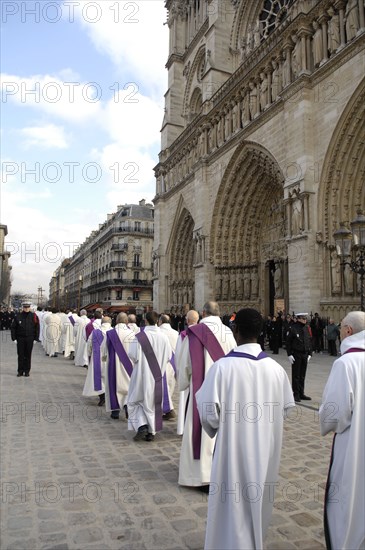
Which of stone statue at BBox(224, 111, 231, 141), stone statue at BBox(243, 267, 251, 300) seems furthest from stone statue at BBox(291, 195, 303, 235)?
stone statue at BBox(224, 111, 231, 141)

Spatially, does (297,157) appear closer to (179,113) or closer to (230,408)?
(230,408)

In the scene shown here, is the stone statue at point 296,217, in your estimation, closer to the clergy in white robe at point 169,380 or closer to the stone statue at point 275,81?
the stone statue at point 275,81

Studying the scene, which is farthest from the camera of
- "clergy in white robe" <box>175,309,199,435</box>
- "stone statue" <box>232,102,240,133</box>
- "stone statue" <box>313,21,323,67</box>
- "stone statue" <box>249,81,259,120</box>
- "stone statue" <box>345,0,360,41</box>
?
"stone statue" <box>232,102,240,133</box>

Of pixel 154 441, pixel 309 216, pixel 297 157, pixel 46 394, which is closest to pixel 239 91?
pixel 297 157

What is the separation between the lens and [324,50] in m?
15.4

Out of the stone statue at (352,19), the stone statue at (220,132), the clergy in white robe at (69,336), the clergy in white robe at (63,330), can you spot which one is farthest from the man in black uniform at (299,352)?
the stone statue at (220,132)

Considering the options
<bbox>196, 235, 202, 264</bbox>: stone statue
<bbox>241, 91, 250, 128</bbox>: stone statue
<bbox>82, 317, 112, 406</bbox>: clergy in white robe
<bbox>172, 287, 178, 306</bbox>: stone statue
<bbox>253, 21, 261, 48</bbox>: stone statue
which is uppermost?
<bbox>253, 21, 261, 48</bbox>: stone statue

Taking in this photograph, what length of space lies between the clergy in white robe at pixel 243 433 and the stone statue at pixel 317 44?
16.1m

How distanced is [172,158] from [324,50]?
640 inches

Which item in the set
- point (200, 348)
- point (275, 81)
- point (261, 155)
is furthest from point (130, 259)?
point (200, 348)

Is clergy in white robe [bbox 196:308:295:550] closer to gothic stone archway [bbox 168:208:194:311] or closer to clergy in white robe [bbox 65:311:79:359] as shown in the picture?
clergy in white robe [bbox 65:311:79:359]

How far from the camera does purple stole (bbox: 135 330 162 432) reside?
550 cm

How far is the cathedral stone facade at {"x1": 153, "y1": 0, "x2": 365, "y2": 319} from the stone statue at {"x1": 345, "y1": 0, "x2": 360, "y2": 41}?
4 centimetres

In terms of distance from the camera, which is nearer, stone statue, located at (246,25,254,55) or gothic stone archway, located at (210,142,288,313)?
gothic stone archway, located at (210,142,288,313)
